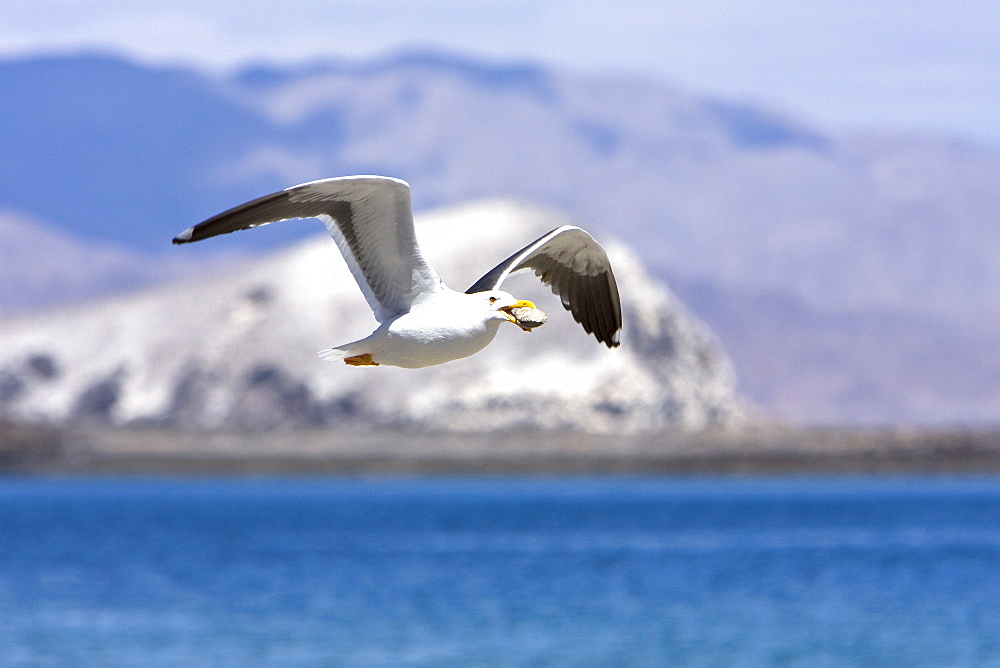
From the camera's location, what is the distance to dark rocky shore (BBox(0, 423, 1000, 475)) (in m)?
134

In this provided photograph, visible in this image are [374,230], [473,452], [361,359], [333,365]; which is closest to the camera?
[361,359]

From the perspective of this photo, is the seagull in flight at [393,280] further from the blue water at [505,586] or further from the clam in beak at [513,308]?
the blue water at [505,586]

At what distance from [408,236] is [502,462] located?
401 feet

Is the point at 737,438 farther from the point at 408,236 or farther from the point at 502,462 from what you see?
the point at 408,236

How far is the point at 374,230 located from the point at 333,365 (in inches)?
5015

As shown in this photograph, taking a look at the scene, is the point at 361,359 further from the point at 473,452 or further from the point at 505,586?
the point at 473,452

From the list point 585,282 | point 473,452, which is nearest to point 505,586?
point 585,282

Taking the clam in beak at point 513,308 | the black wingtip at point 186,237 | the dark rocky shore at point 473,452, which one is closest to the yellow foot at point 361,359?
the clam in beak at point 513,308

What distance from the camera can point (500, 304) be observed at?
1479cm

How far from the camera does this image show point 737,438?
14000 cm

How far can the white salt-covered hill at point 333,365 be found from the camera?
138500 mm

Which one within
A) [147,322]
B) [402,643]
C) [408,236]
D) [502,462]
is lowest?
[402,643]

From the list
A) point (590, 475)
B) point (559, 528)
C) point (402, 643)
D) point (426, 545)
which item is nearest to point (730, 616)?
point (402, 643)

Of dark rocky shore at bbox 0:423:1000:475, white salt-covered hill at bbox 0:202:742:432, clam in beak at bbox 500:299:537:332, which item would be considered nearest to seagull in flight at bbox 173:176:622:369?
clam in beak at bbox 500:299:537:332
